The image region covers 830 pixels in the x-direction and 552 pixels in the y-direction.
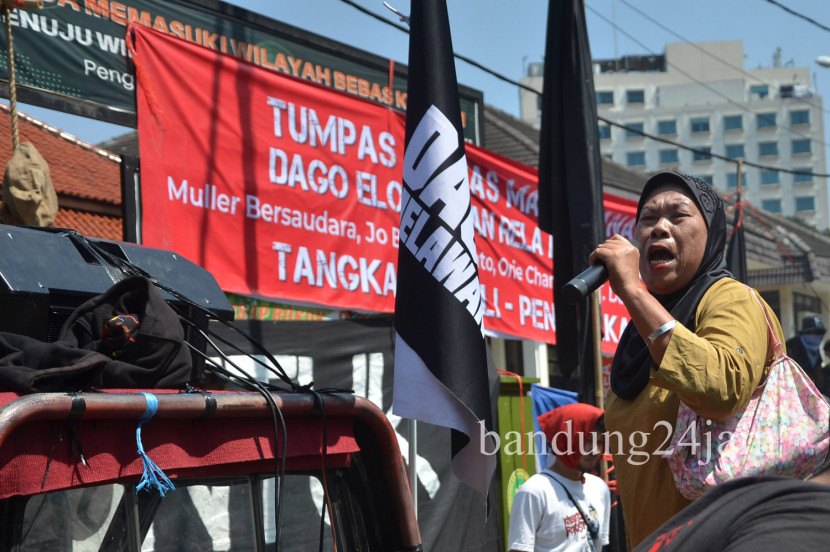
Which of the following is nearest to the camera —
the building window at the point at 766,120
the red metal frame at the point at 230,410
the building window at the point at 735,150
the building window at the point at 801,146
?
the red metal frame at the point at 230,410

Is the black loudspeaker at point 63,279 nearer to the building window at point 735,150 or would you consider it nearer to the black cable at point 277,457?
the black cable at point 277,457

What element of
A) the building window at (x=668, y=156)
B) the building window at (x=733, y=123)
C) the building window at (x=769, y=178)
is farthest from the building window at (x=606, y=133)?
the building window at (x=769, y=178)

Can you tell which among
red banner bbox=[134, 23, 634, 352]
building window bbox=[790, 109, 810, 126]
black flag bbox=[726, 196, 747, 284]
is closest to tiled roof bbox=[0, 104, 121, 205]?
red banner bbox=[134, 23, 634, 352]

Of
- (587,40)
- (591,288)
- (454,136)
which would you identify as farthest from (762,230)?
(591,288)

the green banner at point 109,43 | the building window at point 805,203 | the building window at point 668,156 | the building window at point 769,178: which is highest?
the building window at point 668,156

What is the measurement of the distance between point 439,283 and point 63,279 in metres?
1.77

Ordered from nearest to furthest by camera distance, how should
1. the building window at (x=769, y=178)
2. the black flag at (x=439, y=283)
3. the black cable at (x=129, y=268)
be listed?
the black cable at (x=129, y=268) < the black flag at (x=439, y=283) < the building window at (x=769, y=178)

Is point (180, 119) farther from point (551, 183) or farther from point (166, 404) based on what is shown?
point (166, 404)

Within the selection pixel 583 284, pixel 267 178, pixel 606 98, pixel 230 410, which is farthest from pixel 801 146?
pixel 230 410

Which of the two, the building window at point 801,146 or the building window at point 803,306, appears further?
the building window at point 801,146

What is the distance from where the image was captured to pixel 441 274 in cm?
425

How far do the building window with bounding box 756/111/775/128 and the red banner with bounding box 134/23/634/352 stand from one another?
93059 mm

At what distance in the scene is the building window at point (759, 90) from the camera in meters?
96.2

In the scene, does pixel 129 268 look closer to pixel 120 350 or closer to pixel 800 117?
pixel 120 350
